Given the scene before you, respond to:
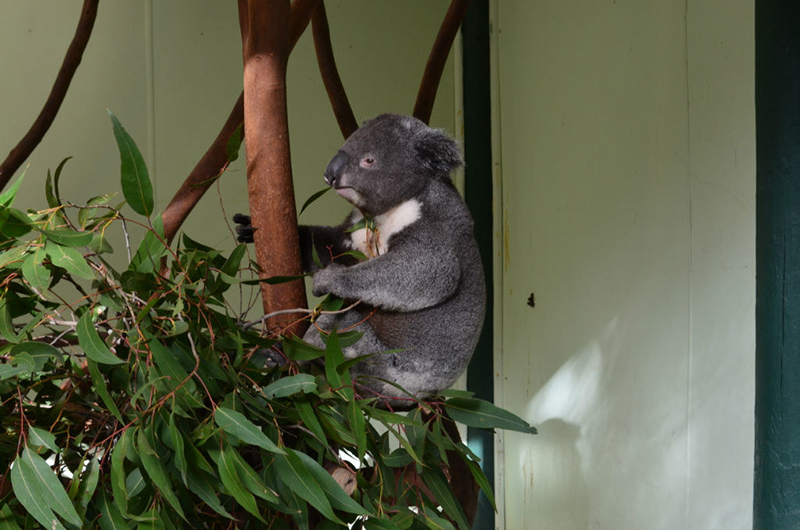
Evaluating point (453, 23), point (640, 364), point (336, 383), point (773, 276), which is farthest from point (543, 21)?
point (336, 383)

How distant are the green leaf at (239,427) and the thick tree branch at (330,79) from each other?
3.55 feet

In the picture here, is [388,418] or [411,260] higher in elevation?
[411,260]

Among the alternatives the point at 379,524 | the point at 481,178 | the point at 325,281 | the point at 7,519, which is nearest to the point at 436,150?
the point at 325,281

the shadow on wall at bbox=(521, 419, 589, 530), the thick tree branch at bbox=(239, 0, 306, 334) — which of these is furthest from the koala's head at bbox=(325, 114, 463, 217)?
the shadow on wall at bbox=(521, 419, 589, 530)

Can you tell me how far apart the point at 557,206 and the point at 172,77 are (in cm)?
141

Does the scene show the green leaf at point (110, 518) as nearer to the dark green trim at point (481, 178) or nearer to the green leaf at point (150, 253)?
the green leaf at point (150, 253)

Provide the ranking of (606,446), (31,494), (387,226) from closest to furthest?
(31,494) → (387,226) → (606,446)

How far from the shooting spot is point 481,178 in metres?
2.94

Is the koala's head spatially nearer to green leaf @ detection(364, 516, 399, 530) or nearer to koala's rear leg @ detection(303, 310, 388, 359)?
koala's rear leg @ detection(303, 310, 388, 359)

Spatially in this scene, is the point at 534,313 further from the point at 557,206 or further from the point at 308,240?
the point at 308,240

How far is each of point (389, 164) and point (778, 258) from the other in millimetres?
790

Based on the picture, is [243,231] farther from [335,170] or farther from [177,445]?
[177,445]

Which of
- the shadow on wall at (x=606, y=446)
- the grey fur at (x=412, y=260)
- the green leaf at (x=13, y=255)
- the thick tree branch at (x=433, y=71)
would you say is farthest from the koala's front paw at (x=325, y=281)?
the shadow on wall at (x=606, y=446)

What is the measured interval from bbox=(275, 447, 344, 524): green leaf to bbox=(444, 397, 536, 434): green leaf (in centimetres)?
32
